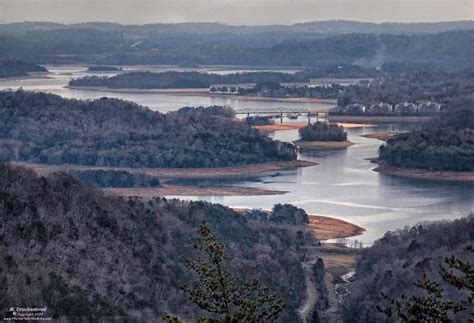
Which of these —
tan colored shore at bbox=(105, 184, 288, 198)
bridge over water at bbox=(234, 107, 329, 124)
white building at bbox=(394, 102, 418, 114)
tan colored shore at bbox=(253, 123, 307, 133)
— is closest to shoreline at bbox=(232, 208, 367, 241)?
tan colored shore at bbox=(105, 184, 288, 198)

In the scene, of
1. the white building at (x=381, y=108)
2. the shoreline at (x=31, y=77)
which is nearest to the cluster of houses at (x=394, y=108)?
the white building at (x=381, y=108)

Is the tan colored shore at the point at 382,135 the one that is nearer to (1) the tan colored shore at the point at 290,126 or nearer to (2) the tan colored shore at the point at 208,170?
(1) the tan colored shore at the point at 290,126

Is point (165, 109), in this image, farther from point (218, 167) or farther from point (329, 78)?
point (329, 78)

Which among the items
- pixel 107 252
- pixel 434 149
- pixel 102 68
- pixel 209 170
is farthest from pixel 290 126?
pixel 107 252

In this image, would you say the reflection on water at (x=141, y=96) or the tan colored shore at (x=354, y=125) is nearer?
the tan colored shore at (x=354, y=125)

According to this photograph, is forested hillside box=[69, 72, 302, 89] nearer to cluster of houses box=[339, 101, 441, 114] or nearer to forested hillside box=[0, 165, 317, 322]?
cluster of houses box=[339, 101, 441, 114]

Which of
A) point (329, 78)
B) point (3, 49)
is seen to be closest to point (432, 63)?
point (329, 78)
